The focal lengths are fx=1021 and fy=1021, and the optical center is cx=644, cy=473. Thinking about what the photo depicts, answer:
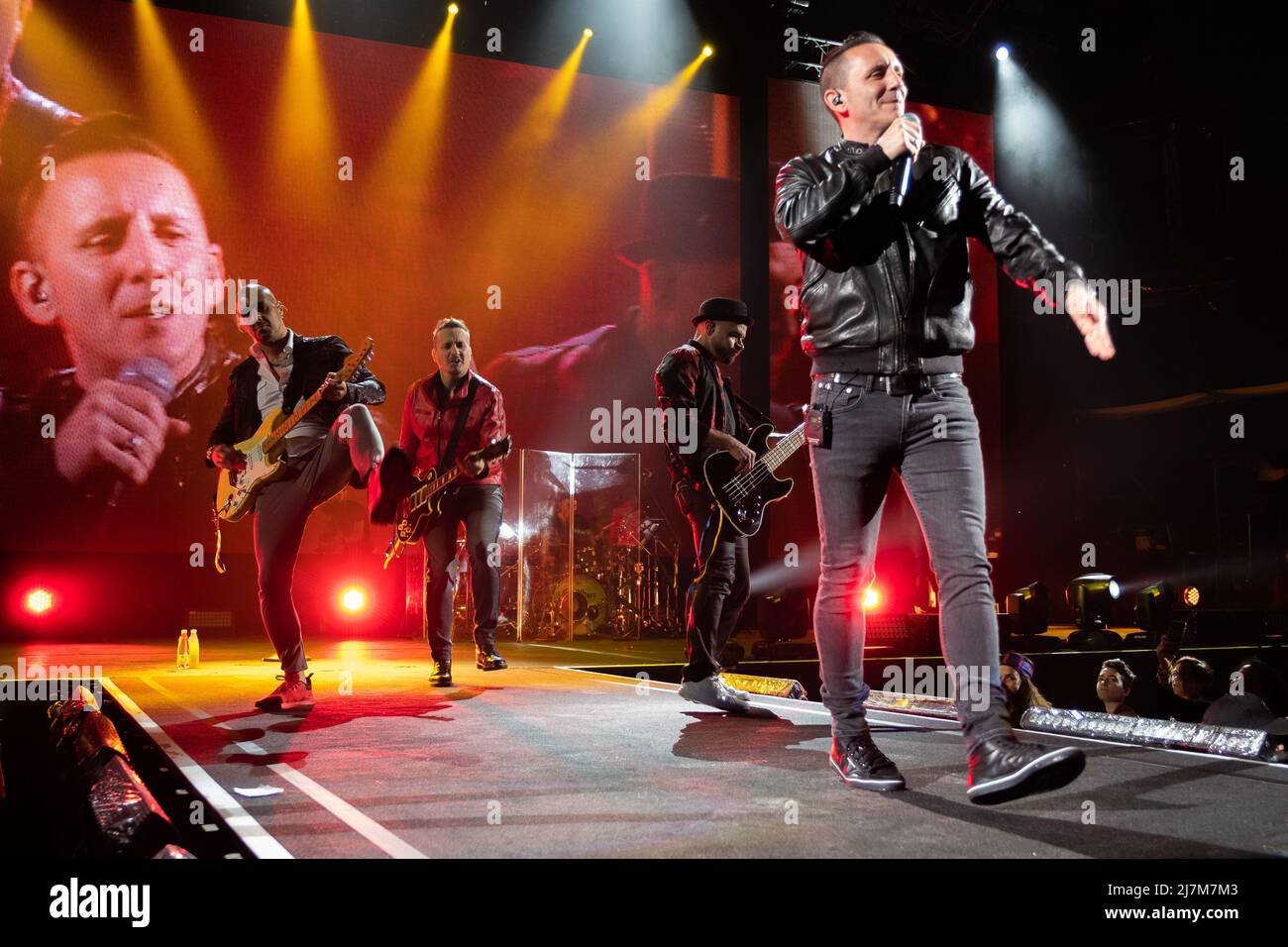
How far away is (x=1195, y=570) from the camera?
42.2 feet

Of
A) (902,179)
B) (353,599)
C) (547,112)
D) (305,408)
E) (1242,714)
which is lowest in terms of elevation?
(1242,714)

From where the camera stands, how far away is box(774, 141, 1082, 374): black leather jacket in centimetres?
245

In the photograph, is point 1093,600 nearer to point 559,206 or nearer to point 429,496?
point 559,206

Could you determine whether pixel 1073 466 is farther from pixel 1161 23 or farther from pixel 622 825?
pixel 622 825

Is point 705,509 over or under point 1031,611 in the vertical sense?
over

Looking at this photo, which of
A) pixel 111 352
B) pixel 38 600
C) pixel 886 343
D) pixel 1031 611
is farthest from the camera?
pixel 1031 611

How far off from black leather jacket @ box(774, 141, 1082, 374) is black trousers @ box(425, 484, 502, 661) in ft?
11.2

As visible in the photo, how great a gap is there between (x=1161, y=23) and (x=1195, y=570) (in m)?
6.79

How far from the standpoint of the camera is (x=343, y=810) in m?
2.22

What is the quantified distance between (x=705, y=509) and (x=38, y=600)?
27.8ft

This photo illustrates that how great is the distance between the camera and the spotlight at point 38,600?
32.8ft

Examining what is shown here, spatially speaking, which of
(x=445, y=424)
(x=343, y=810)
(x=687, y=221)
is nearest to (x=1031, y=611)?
(x=687, y=221)

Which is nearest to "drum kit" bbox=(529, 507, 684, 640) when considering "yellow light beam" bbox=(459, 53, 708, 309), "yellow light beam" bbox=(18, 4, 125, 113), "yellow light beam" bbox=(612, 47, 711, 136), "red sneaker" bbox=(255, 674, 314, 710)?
"yellow light beam" bbox=(459, 53, 708, 309)
